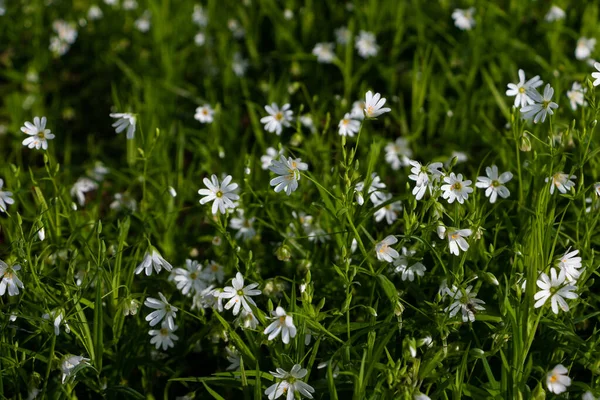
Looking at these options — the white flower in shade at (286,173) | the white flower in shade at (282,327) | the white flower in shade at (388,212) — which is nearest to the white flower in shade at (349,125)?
the white flower in shade at (388,212)

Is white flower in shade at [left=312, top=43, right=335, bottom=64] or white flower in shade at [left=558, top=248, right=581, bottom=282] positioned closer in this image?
white flower in shade at [left=558, top=248, right=581, bottom=282]

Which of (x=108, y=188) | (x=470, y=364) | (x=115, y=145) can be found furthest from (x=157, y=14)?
(x=470, y=364)

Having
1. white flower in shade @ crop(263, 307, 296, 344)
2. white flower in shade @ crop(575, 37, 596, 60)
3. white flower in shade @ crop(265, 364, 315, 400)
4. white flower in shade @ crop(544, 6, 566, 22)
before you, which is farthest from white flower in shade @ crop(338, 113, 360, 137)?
white flower in shade @ crop(544, 6, 566, 22)

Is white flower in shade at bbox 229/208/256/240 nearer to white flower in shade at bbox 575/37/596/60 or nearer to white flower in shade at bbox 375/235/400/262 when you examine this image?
white flower in shade at bbox 375/235/400/262

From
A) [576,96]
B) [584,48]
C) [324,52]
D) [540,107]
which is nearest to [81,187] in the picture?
[324,52]

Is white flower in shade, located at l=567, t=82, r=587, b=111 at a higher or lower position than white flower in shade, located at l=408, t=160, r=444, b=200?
lower

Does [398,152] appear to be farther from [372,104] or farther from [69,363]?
[69,363]
